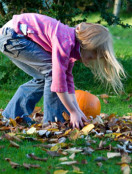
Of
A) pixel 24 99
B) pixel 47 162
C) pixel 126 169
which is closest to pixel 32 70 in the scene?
pixel 24 99

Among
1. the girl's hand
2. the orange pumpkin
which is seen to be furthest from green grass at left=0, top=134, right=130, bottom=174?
the orange pumpkin

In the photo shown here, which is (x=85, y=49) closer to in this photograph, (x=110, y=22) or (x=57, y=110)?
(x=57, y=110)

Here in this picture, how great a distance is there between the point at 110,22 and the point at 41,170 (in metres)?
4.56

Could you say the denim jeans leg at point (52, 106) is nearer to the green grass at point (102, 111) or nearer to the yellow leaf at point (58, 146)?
the green grass at point (102, 111)

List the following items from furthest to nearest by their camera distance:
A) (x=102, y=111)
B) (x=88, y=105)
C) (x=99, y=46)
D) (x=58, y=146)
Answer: (x=102, y=111)
(x=88, y=105)
(x=99, y=46)
(x=58, y=146)

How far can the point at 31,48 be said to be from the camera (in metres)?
3.47

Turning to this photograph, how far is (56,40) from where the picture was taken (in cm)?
323

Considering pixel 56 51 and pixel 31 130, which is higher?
pixel 56 51

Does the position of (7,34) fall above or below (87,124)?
above

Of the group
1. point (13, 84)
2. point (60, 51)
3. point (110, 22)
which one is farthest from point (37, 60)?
point (110, 22)

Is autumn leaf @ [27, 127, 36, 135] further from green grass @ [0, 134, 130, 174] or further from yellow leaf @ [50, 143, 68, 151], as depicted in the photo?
yellow leaf @ [50, 143, 68, 151]

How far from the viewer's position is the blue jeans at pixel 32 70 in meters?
3.45

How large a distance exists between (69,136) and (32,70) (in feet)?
A: 3.08

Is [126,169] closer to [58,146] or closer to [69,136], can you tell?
[58,146]
